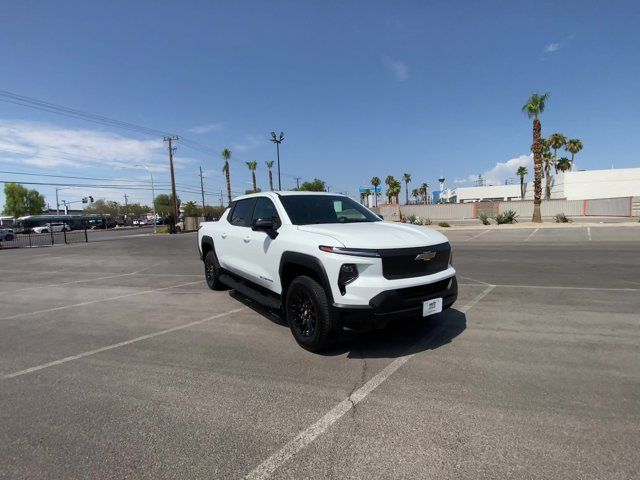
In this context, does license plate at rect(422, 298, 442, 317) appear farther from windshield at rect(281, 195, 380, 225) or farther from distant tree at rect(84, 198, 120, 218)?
distant tree at rect(84, 198, 120, 218)

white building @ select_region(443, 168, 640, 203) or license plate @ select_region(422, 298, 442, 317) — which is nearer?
license plate @ select_region(422, 298, 442, 317)

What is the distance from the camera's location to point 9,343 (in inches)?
195

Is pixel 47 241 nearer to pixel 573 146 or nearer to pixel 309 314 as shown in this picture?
pixel 309 314

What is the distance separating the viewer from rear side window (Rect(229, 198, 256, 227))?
5.89 meters

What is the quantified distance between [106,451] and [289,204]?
11.0ft

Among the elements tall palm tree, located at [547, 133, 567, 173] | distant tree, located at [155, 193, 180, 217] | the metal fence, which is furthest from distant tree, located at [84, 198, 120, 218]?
tall palm tree, located at [547, 133, 567, 173]

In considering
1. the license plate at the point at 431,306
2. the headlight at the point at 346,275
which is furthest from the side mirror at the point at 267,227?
the license plate at the point at 431,306

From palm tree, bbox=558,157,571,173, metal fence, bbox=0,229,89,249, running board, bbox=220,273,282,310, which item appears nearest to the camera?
running board, bbox=220,273,282,310

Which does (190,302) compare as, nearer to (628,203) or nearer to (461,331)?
(461,331)

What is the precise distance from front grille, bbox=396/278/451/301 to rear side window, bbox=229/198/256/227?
283 centimetres

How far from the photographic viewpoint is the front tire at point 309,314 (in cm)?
382

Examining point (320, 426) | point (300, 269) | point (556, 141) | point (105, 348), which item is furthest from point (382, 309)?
point (556, 141)

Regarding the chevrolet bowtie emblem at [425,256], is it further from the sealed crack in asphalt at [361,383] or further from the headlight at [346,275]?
the sealed crack in asphalt at [361,383]

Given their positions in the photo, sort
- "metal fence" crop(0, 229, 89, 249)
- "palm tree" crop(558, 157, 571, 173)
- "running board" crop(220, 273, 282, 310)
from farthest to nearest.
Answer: "palm tree" crop(558, 157, 571, 173) < "metal fence" crop(0, 229, 89, 249) < "running board" crop(220, 273, 282, 310)
